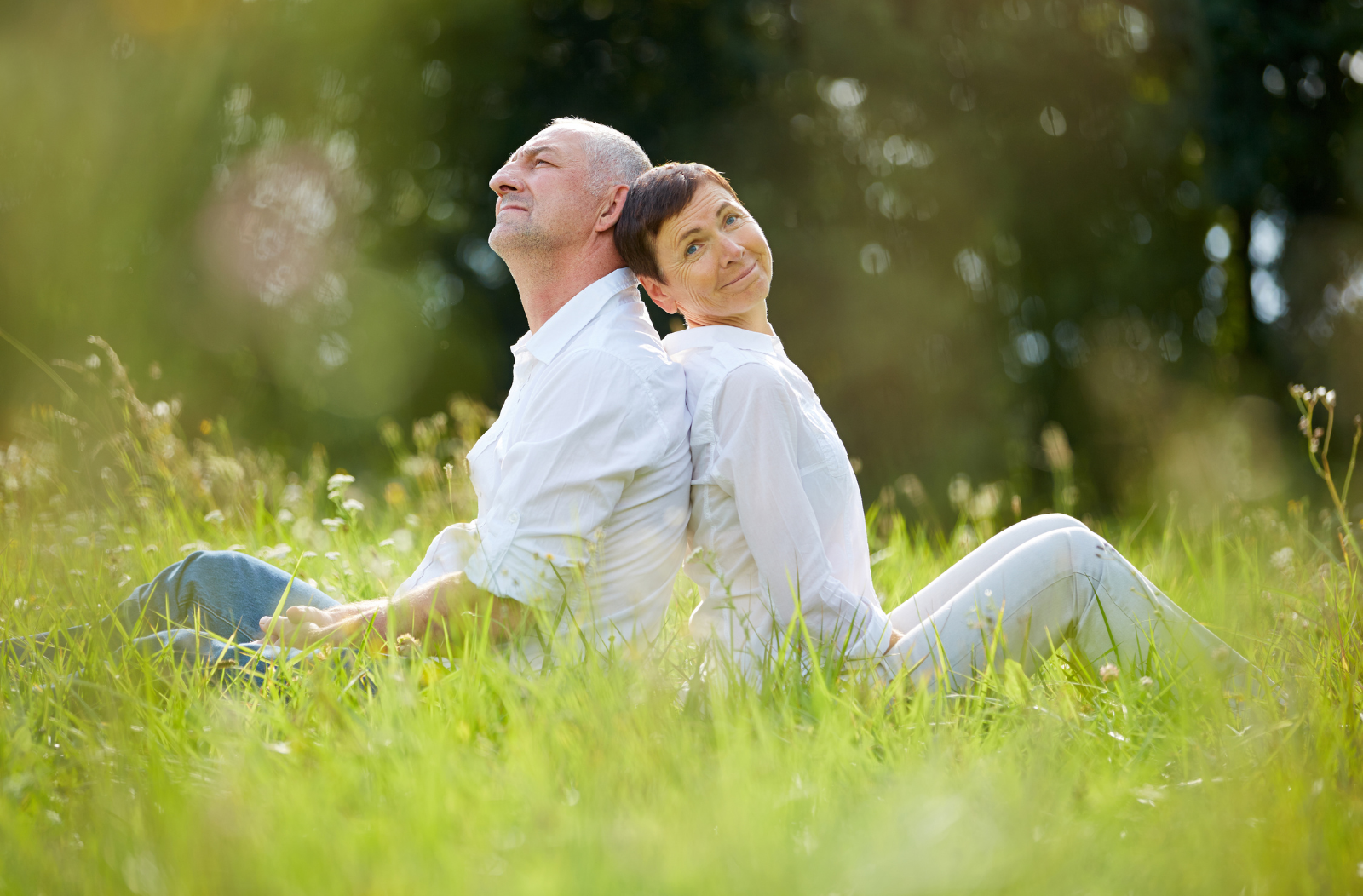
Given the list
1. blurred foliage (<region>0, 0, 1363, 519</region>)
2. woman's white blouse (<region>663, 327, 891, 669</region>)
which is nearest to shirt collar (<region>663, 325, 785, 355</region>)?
woman's white blouse (<region>663, 327, 891, 669</region>)

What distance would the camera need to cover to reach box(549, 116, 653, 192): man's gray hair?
2721mm

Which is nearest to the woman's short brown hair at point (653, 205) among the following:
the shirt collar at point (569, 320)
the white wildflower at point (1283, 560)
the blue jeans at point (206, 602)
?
the shirt collar at point (569, 320)

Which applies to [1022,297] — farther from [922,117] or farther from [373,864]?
[373,864]

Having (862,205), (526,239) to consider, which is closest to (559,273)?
(526,239)

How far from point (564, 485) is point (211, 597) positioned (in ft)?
3.35

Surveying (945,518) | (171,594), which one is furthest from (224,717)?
(945,518)

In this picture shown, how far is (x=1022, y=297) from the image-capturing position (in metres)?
9.60

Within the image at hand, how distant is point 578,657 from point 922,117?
27.5 feet

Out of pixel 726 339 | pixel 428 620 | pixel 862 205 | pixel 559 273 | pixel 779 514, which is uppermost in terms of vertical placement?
pixel 862 205

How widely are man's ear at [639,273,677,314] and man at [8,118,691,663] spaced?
0.03 meters

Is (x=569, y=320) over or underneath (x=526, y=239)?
underneath

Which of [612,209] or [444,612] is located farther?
[612,209]

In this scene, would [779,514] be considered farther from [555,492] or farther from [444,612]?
[444,612]

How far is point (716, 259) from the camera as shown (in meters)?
2.54
